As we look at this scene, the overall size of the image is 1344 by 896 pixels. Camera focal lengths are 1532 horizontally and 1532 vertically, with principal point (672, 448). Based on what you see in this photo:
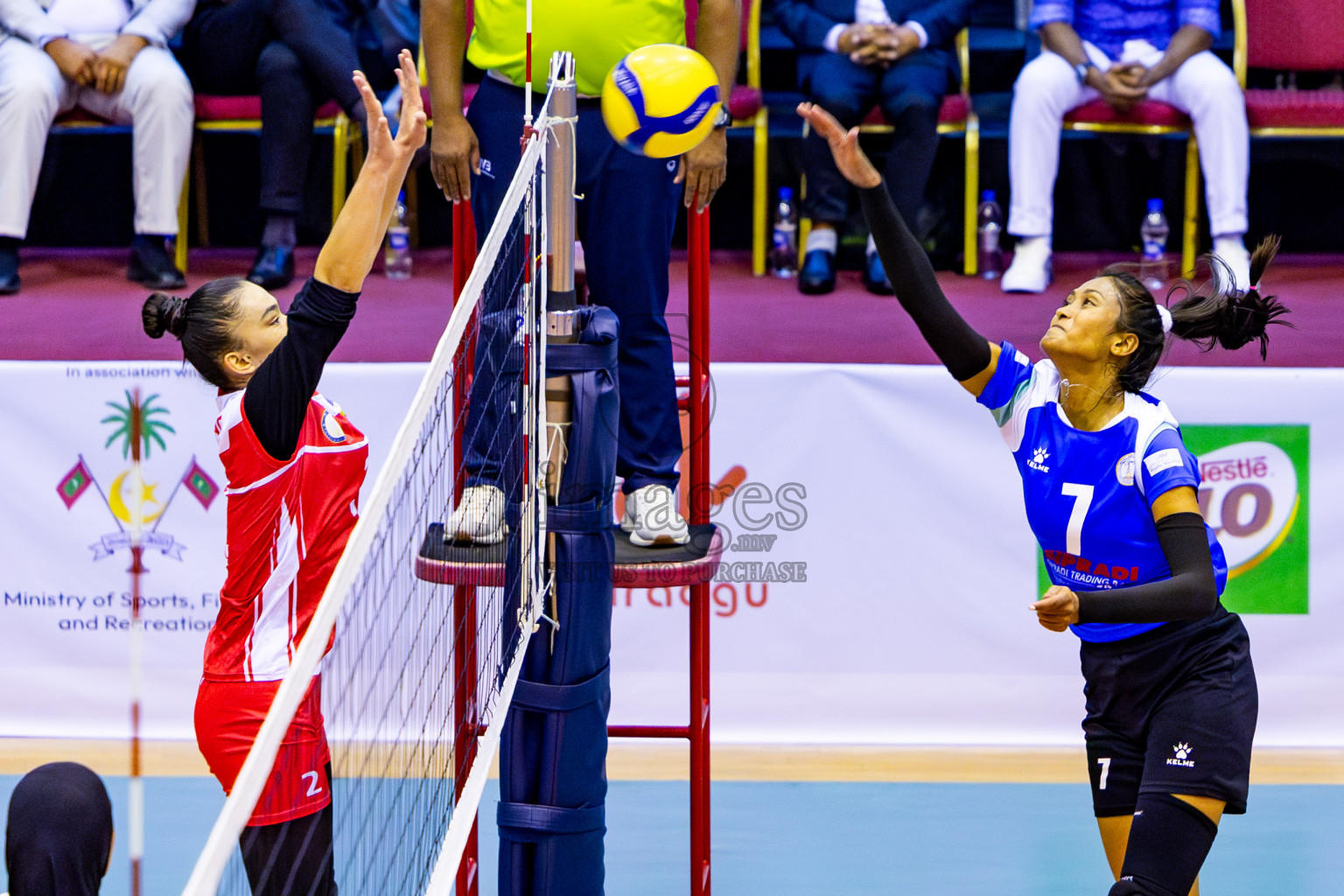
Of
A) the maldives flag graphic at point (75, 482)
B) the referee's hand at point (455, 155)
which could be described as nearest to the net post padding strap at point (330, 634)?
the referee's hand at point (455, 155)

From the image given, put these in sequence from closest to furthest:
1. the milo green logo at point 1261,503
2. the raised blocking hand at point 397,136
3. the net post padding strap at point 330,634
A: the net post padding strap at point 330,634, the raised blocking hand at point 397,136, the milo green logo at point 1261,503

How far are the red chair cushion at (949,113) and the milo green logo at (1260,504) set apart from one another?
2.15 metres

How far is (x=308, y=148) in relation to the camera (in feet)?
22.1

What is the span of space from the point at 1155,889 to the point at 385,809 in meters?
2.23

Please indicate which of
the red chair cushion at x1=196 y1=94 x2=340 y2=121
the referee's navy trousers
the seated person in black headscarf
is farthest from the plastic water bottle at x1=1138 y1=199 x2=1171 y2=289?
the seated person in black headscarf

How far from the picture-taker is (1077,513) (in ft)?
10.3

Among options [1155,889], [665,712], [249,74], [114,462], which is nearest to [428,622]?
[665,712]

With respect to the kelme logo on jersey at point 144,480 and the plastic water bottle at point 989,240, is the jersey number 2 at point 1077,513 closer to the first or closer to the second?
the kelme logo on jersey at point 144,480

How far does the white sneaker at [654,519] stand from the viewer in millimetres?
3580

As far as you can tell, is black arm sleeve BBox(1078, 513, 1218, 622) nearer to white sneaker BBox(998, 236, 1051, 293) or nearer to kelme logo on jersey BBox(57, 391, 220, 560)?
kelme logo on jersey BBox(57, 391, 220, 560)

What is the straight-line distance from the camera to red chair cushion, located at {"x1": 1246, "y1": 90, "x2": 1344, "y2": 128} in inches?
264

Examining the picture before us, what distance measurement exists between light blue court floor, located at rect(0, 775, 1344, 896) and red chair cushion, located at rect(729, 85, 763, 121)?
124 inches

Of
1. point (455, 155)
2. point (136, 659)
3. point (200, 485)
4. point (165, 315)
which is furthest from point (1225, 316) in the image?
point (200, 485)

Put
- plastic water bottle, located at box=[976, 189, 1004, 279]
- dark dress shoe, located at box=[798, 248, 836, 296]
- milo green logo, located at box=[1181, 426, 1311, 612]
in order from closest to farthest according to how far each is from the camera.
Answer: milo green logo, located at box=[1181, 426, 1311, 612] → dark dress shoe, located at box=[798, 248, 836, 296] → plastic water bottle, located at box=[976, 189, 1004, 279]
